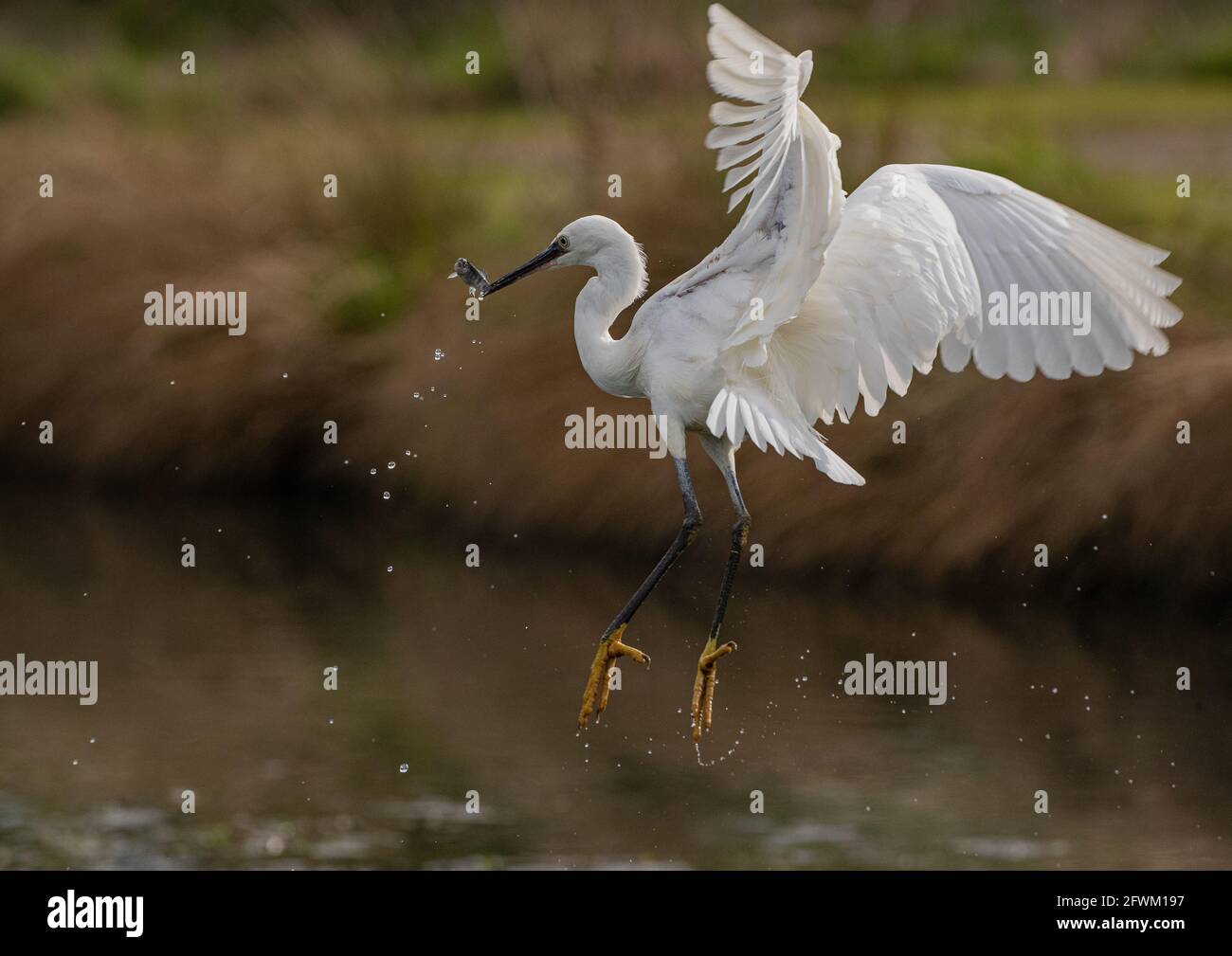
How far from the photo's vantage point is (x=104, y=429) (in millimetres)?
17047

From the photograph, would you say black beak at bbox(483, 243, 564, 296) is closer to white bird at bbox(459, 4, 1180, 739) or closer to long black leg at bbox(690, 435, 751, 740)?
white bird at bbox(459, 4, 1180, 739)

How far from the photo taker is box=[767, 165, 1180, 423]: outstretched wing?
25.7ft

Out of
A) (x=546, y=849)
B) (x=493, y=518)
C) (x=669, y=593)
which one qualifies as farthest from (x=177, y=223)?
(x=546, y=849)

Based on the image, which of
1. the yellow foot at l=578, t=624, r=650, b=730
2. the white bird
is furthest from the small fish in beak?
the yellow foot at l=578, t=624, r=650, b=730

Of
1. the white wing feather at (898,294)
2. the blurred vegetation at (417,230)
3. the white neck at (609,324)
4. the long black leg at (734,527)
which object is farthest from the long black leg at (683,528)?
the blurred vegetation at (417,230)

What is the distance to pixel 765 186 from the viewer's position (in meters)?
7.32

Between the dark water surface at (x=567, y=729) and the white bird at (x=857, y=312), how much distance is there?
2423mm

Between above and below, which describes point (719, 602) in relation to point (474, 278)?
below

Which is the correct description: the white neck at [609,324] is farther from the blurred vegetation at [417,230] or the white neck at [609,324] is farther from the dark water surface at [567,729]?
the blurred vegetation at [417,230]

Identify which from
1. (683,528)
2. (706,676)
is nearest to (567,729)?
(683,528)

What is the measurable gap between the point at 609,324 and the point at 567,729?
399 centimetres

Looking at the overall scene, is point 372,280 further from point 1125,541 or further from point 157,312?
point 1125,541

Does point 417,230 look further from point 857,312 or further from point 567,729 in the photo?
point 857,312

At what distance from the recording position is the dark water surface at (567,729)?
10055 millimetres
